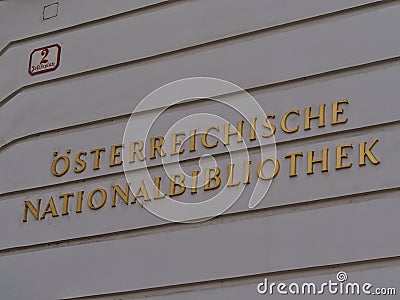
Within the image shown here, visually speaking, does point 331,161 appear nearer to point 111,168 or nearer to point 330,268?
point 330,268

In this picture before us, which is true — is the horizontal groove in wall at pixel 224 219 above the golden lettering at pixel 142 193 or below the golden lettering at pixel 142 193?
below

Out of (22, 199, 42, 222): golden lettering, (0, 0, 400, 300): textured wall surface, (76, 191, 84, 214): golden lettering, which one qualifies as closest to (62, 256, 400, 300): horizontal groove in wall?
(0, 0, 400, 300): textured wall surface

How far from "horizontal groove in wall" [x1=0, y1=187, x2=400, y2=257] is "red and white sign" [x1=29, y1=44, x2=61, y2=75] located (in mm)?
1420

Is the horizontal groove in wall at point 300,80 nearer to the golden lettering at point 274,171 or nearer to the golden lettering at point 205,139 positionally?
the golden lettering at point 205,139

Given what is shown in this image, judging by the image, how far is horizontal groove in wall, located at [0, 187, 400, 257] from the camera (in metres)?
8.57

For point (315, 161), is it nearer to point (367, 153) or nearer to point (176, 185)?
point (367, 153)

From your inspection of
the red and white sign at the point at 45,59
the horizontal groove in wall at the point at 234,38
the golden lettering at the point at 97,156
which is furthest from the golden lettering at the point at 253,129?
the red and white sign at the point at 45,59

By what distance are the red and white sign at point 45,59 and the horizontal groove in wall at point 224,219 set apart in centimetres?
142

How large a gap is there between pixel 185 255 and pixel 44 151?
1540 millimetres

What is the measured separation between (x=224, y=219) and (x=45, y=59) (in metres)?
2.17

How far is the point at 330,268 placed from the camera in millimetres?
8469

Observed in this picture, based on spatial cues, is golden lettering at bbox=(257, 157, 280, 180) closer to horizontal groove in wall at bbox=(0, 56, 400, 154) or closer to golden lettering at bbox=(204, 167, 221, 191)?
golden lettering at bbox=(204, 167, 221, 191)

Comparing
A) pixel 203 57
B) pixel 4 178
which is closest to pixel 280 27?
pixel 203 57

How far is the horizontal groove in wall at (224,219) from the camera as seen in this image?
8.57 metres
